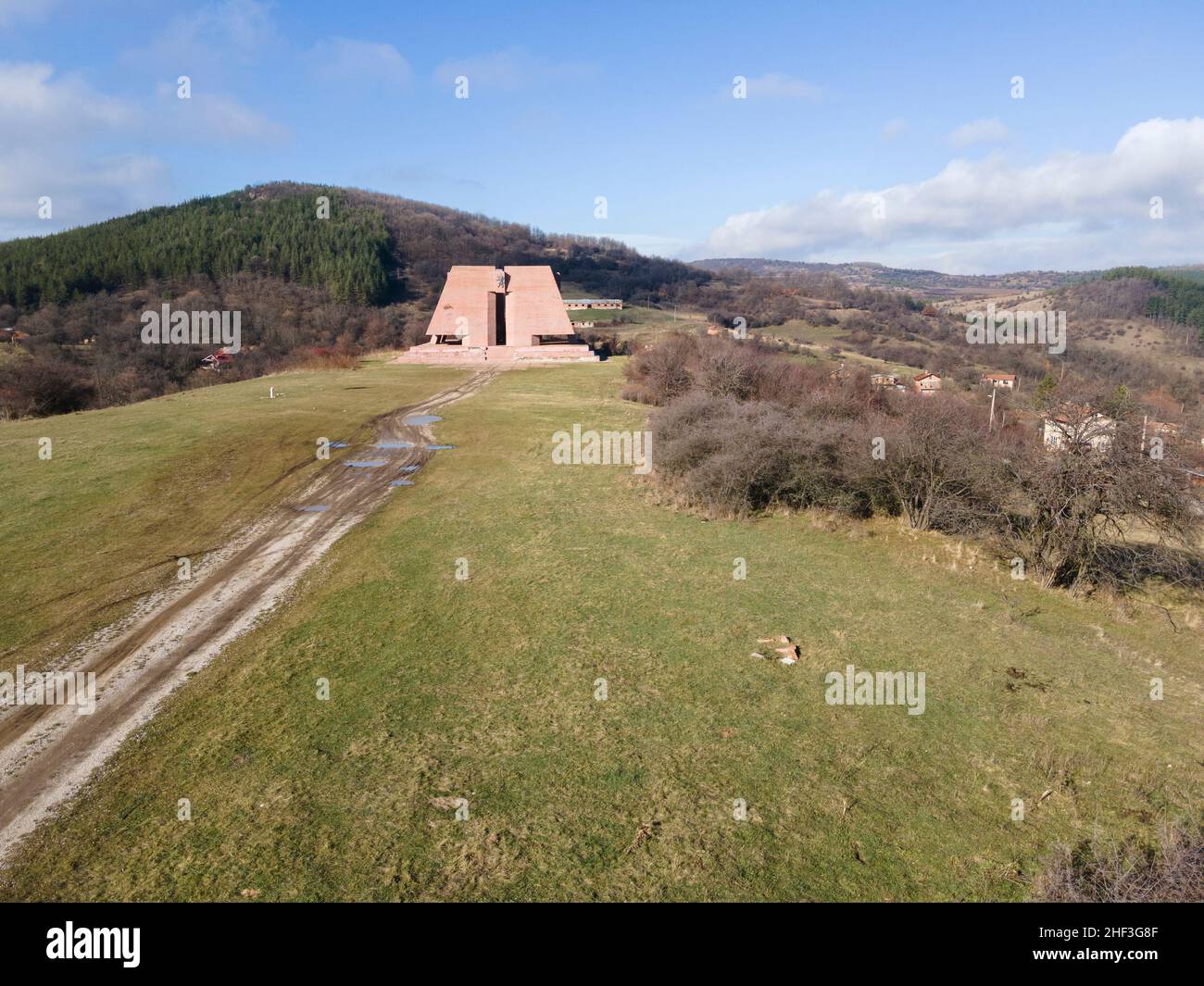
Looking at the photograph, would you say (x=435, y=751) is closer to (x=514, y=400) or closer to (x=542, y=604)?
(x=542, y=604)

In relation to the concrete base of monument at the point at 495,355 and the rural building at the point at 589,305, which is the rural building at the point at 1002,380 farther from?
the rural building at the point at 589,305

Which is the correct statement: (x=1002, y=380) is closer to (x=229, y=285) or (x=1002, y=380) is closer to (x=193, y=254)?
(x=229, y=285)

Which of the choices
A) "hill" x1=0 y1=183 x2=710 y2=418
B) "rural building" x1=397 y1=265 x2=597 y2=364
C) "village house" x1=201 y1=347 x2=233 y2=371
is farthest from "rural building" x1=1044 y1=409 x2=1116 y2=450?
"village house" x1=201 y1=347 x2=233 y2=371

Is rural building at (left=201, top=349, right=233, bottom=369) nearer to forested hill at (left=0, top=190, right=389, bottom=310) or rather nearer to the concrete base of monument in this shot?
the concrete base of monument

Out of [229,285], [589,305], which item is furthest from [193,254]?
[589,305]
